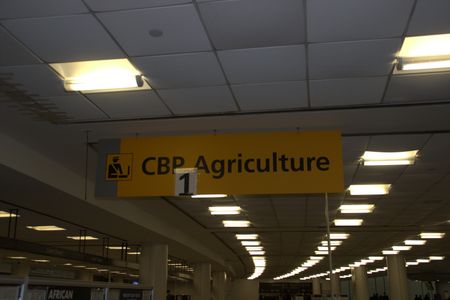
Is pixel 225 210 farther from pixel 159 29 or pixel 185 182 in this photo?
pixel 159 29

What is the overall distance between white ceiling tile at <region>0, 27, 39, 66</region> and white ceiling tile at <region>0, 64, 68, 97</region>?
10 cm

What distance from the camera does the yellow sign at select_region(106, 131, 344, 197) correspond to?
18.8ft

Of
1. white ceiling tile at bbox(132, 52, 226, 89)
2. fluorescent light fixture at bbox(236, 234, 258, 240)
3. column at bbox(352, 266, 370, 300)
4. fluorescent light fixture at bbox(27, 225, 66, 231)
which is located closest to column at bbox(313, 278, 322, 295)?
column at bbox(352, 266, 370, 300)

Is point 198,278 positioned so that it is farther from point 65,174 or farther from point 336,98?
point 336,98

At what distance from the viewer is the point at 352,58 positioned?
4695mm

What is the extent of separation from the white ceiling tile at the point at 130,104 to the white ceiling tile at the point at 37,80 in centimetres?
39

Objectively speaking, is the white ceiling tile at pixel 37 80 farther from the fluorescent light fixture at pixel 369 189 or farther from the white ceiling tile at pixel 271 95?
the fluorescent light fixture at pixel 369 189

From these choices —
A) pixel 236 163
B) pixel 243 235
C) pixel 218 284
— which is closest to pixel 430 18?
pixel 236 163

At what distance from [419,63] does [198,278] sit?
17.4 metres

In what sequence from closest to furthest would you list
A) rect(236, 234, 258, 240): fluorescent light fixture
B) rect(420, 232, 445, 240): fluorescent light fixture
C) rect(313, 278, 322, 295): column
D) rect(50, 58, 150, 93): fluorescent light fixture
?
rect(50, 58, 150, 93): fluorescent light fixture, rect(420, 232, 445, 240): fluorescent light fixture, rect(236, 234, 258, 240): fluorescent light fixture, rect(313, 278, 322, 295): column

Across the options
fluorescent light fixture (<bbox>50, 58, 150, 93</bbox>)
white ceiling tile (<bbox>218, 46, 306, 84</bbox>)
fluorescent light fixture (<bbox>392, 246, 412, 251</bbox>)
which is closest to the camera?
white ceiling tile (<bbox>218, 46, 306, 84</bbox>)

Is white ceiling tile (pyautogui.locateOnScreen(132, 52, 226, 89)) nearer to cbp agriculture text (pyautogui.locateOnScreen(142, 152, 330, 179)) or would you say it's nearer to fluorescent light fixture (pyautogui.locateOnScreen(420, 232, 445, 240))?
cbp agriculture text (pyautogui.locateOnScreen(142, 152, 330, 179))

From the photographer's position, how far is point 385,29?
4195 mm

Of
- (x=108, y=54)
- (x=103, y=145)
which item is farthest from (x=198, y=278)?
(x=108, y=54)
